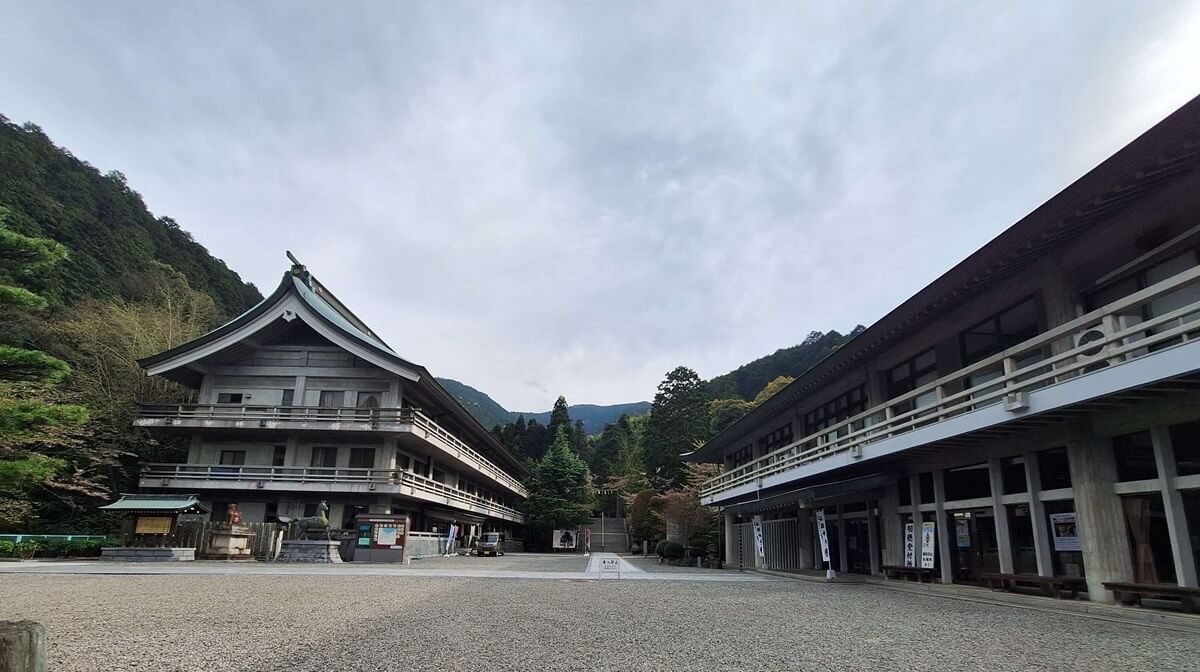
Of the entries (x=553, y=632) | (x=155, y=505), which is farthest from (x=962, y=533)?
(x=155, y=505)

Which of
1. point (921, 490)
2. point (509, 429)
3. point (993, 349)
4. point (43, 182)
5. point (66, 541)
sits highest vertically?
point (43, 182)

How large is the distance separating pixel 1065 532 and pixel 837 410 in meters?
9.35

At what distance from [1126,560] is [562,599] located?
813cm

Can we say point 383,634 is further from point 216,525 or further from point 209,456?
point 209,456

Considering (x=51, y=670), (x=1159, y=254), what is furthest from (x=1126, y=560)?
(x=51, y=670)

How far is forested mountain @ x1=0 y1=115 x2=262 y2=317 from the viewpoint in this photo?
3447 cm

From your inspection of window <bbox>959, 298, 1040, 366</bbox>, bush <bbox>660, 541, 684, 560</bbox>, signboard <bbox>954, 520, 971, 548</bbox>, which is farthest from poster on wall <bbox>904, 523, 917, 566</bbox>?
bush <bbox>660, 541, 684, 560</bbox>

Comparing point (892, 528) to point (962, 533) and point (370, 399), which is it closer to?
point (962, 533)

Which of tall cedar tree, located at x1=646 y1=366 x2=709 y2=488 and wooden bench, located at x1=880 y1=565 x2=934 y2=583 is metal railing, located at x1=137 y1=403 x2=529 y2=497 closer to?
wooden bench, located at x1=880 y1=565 x2=934 y2=583

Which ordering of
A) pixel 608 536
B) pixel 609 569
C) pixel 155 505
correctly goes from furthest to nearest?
pixel 608 536 → pixel 155 505 → pixel 609 569

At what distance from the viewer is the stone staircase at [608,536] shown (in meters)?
49.0

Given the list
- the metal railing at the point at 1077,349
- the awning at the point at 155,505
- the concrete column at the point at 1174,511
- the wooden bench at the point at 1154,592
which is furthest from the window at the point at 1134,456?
the awning at the point at 155,505

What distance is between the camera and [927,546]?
42.1ft

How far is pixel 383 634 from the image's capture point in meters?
6.45
